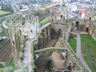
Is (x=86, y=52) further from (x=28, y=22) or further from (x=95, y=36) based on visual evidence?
(x=28, y=22)

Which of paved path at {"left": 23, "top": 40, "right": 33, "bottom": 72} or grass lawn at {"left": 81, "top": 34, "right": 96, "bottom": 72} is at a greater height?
paved path at {"left": 23, "top": 40, "right": 33, "bottom": 72}

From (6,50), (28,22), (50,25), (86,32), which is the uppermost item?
(28,22)

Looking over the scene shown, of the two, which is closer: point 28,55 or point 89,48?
point 28,55

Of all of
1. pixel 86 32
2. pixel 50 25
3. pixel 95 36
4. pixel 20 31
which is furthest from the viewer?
pixel 86 32

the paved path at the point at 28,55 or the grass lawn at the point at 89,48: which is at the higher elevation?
the paved path at the point at 28,55

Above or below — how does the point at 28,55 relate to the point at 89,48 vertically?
above

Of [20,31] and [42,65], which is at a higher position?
[20,31]

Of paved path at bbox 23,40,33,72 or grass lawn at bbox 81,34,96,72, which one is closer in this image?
paved path at bbox 23,40,33,72

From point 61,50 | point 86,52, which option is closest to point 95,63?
point 86,52

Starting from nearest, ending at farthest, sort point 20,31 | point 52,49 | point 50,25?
point 52,49 → point 20,31 → point 50,25

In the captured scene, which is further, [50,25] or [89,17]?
[89,17]

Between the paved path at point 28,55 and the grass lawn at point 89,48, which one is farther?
the grass lawn at point 89,48
